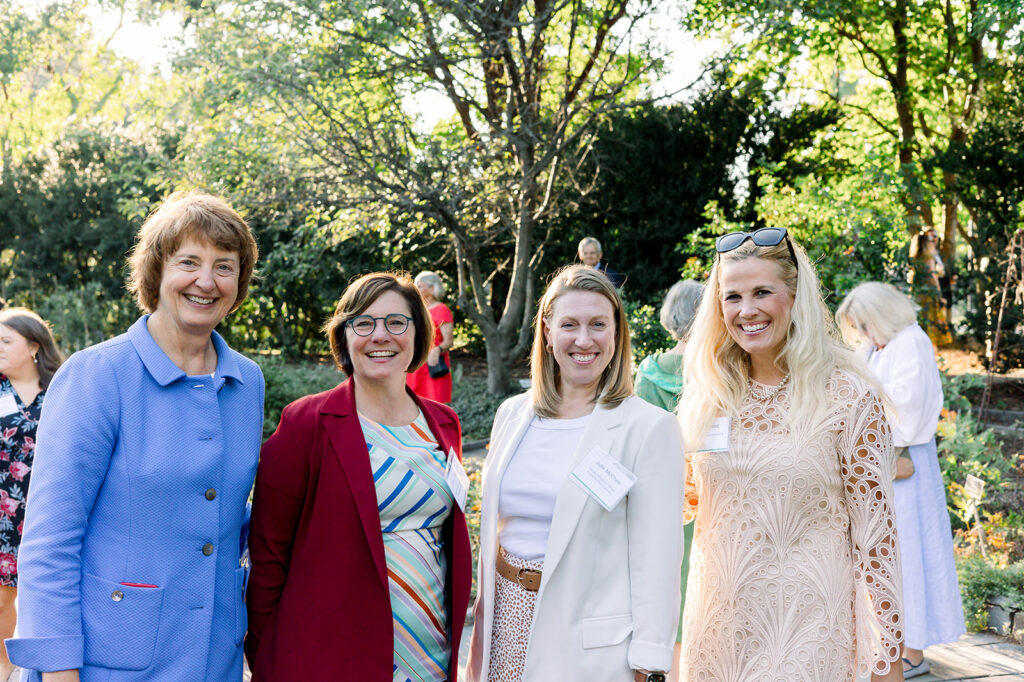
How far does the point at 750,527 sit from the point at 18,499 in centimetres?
378

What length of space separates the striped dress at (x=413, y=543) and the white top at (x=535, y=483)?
20 centimetres

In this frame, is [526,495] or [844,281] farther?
[844,281]

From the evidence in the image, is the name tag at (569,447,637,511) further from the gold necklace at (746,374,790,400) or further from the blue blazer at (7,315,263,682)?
the blue blazer at (7,315,263,682)

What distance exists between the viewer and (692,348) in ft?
8.63

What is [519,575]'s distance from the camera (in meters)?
2.34

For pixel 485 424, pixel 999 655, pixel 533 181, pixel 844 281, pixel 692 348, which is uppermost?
pixel 533 181

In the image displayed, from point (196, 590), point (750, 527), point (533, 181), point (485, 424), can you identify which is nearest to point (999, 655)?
point (750, 527)

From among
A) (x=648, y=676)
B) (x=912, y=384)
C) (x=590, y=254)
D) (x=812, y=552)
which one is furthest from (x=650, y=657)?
(x=590, y=254)

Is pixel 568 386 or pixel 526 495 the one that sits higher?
pixel 568 386

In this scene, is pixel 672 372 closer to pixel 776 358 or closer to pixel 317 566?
pixel 776 358

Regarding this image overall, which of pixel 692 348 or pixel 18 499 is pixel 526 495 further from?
pixel 18 499

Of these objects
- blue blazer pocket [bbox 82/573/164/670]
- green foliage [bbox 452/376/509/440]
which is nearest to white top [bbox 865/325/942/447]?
blue blazer pocket [bbox 82/573/164/670]

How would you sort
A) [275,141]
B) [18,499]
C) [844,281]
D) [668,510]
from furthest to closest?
[275,141] < [844,281] < [18,499] < [668,510]

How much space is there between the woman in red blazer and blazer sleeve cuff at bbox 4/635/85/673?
497mm
